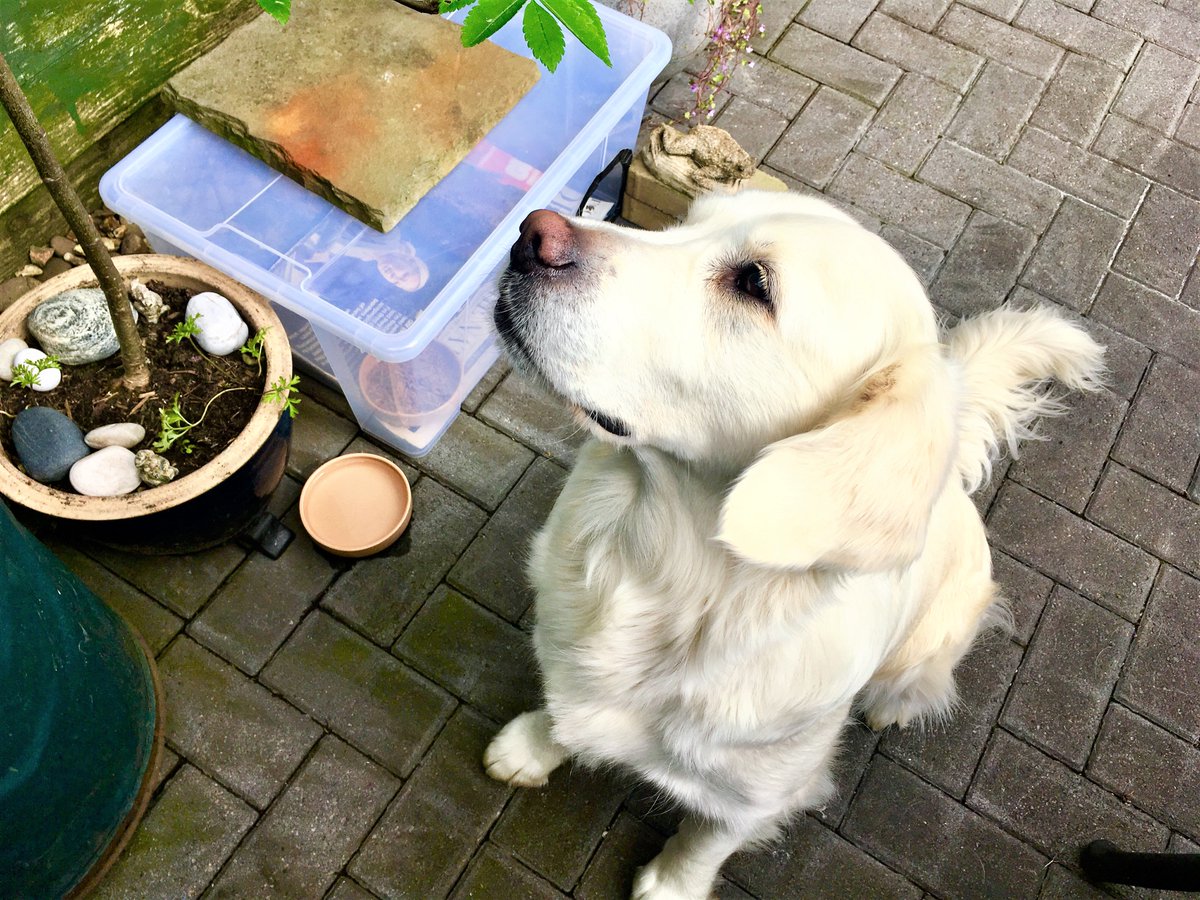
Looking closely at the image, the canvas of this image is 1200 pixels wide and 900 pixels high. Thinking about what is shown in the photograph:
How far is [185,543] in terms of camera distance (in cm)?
223

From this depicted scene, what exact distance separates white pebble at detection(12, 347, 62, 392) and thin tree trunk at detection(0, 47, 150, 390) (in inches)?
6.3

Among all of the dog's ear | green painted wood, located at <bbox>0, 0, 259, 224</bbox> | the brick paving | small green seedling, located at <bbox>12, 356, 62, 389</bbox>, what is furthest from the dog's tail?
green painted wood, located at <bbox>0, 0, 259, 224</bbox>

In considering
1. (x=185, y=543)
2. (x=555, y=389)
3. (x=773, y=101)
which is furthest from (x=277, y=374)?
(x=773, y=101)

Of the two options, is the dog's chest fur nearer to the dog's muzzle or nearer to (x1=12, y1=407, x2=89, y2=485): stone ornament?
the dog's muzzle

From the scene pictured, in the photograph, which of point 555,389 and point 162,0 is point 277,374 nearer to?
point 555,389

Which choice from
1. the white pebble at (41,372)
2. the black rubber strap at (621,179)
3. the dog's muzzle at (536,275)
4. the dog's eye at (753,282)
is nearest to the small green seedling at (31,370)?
the white pebble at (41,372)

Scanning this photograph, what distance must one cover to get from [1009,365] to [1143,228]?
6.10ft

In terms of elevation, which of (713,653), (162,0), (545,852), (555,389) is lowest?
(545,852)

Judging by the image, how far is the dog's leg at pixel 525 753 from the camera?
2.18 m

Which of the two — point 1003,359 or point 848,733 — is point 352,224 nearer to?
point 1003,359

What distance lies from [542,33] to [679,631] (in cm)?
103

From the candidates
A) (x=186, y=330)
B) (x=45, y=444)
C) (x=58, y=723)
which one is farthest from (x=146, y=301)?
(x=58, y=723)

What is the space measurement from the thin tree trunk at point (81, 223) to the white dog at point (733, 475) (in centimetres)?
89

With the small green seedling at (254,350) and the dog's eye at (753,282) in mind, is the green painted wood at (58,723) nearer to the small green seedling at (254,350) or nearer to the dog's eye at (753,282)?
the small green seedling at (254,350)
